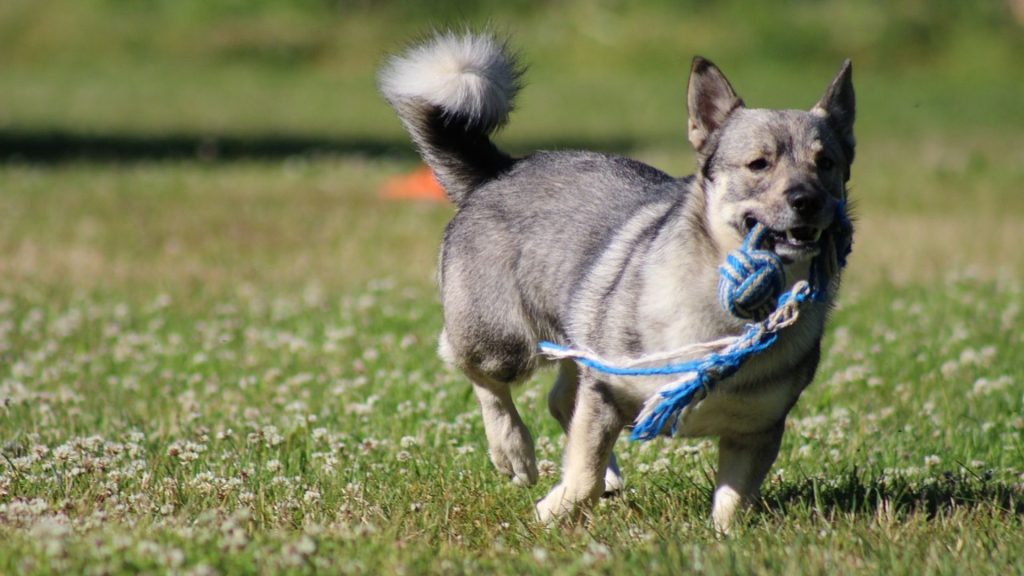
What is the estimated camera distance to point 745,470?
421cm

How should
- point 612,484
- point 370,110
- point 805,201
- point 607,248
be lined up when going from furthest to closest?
point 370,110 < point 612,484 < point 607,248 < point 805,201

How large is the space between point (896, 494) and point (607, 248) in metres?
1.27

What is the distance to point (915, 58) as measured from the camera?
29.8 m

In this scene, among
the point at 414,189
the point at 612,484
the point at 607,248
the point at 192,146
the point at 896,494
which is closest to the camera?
the point at 896,494

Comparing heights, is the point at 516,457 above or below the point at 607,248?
below

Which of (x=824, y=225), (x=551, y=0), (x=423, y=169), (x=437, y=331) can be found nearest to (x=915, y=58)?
(x=551, y=0)

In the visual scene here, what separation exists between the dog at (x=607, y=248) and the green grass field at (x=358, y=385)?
24 cm

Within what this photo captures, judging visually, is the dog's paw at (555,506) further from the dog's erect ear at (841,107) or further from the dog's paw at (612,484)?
the dog's erect ear at (841,107)

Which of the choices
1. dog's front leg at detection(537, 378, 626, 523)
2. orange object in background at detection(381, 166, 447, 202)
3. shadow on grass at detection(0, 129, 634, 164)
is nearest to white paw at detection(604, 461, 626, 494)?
dog's front leg at detection(537, 378, 626, 523)

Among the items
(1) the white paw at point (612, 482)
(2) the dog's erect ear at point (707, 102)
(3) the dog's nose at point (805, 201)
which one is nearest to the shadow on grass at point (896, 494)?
(1) the white paw at point (612, 482)

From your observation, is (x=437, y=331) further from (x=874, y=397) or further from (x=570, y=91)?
(x=570, y=91)

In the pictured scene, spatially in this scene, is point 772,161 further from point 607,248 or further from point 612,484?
point 612,484

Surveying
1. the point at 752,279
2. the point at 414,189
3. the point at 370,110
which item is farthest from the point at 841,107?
the point at 370,110

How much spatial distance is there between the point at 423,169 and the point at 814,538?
1051cm
